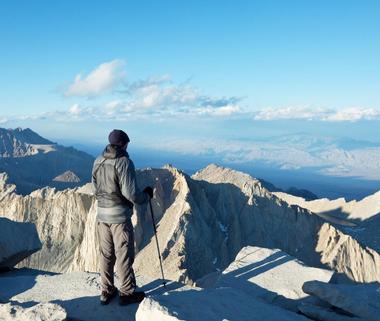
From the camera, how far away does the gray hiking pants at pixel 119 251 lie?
688 cm

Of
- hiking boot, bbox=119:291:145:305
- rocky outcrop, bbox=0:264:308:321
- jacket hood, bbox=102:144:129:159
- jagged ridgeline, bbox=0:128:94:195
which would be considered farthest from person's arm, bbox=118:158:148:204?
jagged ridgeline, bbox=0:128:94:195

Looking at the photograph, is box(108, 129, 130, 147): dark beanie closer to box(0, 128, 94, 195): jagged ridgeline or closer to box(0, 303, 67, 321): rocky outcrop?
box(0, 303, 67, 321): rocky outcrop

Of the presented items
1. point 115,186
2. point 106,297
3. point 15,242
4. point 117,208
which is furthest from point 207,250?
point 115,186

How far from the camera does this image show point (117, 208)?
22.3 feet

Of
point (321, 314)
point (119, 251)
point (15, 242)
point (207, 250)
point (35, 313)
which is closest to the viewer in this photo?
point (35, 313)

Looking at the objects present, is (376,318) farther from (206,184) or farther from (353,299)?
(206,184)

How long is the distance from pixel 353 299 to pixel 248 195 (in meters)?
46.7

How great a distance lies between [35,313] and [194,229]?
37.5 meters

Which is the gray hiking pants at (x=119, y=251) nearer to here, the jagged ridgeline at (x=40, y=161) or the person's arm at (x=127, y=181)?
the person's arm at (x=127, y=181)

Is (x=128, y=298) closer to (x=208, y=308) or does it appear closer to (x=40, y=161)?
(x=208, y=308)

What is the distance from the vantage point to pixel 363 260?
47219 millimetres

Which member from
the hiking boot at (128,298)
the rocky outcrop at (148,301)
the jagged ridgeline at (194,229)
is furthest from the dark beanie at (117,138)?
the jagged ridgeline at (194,229)

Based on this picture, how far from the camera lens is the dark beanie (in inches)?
263

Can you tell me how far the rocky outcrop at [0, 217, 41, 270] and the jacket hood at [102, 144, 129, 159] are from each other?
5041mm
